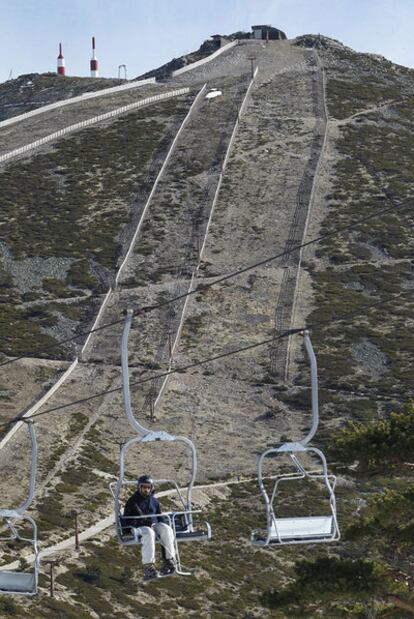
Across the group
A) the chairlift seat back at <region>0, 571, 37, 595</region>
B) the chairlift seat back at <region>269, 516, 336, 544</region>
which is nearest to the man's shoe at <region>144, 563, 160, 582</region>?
the chairlift seat back at <region>0, 571, 37, 595</region>

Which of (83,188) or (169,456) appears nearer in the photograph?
(169,456)

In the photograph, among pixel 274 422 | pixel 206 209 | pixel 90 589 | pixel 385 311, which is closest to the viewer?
pixel 90 589

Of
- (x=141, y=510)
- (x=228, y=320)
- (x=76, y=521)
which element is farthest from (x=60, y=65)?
(x=141, y=510)

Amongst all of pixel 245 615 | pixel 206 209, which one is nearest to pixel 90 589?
pixel 245 615

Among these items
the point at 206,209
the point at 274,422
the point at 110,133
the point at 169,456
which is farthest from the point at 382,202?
the point at 169,456

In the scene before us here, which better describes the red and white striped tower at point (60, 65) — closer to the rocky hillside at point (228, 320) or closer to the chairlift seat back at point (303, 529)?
the rocky hillside at point (228, 320)

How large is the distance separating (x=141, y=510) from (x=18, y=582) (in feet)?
8.65

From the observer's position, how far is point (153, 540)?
24.2 m

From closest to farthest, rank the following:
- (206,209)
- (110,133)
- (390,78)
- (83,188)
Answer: (206,209) → (83,188) → (110,133) → (390,78)

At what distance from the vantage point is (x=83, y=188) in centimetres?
11206

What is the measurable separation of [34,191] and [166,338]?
34.8 metres

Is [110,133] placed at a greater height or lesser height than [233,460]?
greater

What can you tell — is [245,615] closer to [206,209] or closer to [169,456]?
[169,456]

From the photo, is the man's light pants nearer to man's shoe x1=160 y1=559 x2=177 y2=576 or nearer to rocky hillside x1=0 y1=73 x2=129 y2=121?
man's shoe x1=160 y1=559 x2=177 y2=576
